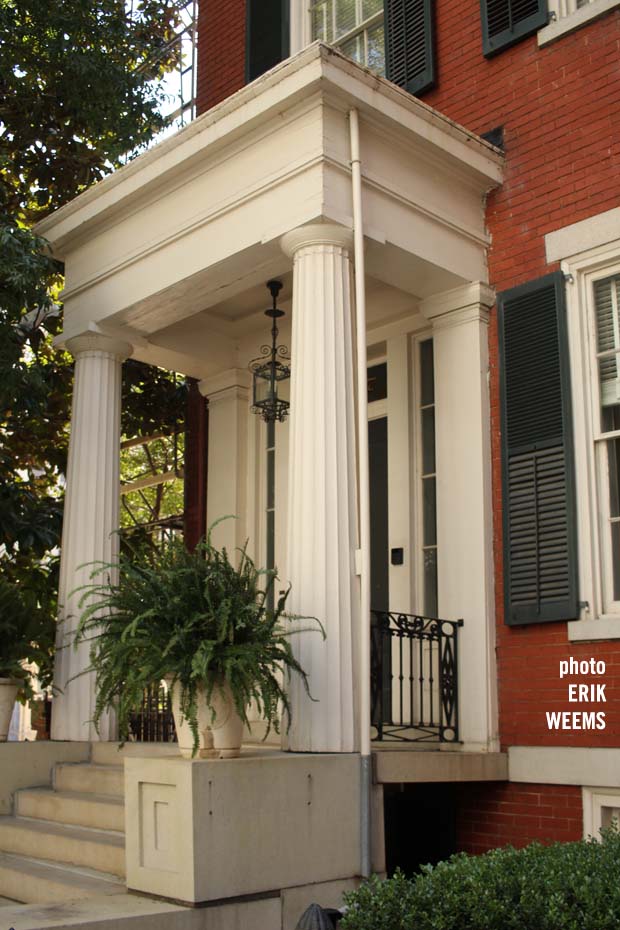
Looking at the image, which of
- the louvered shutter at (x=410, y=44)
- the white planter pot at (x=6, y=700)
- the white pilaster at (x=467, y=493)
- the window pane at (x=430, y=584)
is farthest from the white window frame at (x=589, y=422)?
the white planter pot at (x=6, y=700)

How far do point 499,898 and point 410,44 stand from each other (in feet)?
23.1

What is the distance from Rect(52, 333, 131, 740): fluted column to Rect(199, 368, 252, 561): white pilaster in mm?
1418

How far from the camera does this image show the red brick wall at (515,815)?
7074mm

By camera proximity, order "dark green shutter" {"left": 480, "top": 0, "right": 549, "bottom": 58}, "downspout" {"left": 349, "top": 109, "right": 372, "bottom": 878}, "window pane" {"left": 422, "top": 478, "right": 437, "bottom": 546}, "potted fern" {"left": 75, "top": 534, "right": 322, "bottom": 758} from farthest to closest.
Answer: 1. "window pane" {"left": 422, "top": 478, "right": 437, "bottom": 546}
2. "dark green shutter" {"left": 480, "top": 0, "right": 549, "bottom": 58}
3. "downspout" {"left": 349, "top": 109, "right": 372, "bottom": 878}
4. "potted fern" {"left": 75, "top": 534, "right": 322, "bottom": 758}

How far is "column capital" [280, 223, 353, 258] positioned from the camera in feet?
23.4

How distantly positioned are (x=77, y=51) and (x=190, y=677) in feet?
20.5

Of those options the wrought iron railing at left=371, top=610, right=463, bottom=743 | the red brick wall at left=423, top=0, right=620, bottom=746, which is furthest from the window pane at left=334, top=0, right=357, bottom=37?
the wrought iron railing at left=371, top=610, right=463, bottom=743

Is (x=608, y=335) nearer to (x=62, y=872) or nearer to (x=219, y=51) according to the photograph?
(x=62, y=872)

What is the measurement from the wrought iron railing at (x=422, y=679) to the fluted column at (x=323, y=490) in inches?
27.6

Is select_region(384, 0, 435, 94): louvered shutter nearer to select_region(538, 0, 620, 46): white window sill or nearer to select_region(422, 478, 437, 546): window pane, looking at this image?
select_region(538, 0, 620, 46): white window sill

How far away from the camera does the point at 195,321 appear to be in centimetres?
999

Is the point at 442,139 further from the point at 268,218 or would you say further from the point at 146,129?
the point at 146,129

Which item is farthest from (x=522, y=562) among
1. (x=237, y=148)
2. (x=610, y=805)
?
(x=237, y=148)

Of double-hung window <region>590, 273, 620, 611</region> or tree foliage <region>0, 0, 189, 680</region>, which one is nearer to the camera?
double-hung window <region>590, 273, 620, 611</region>
